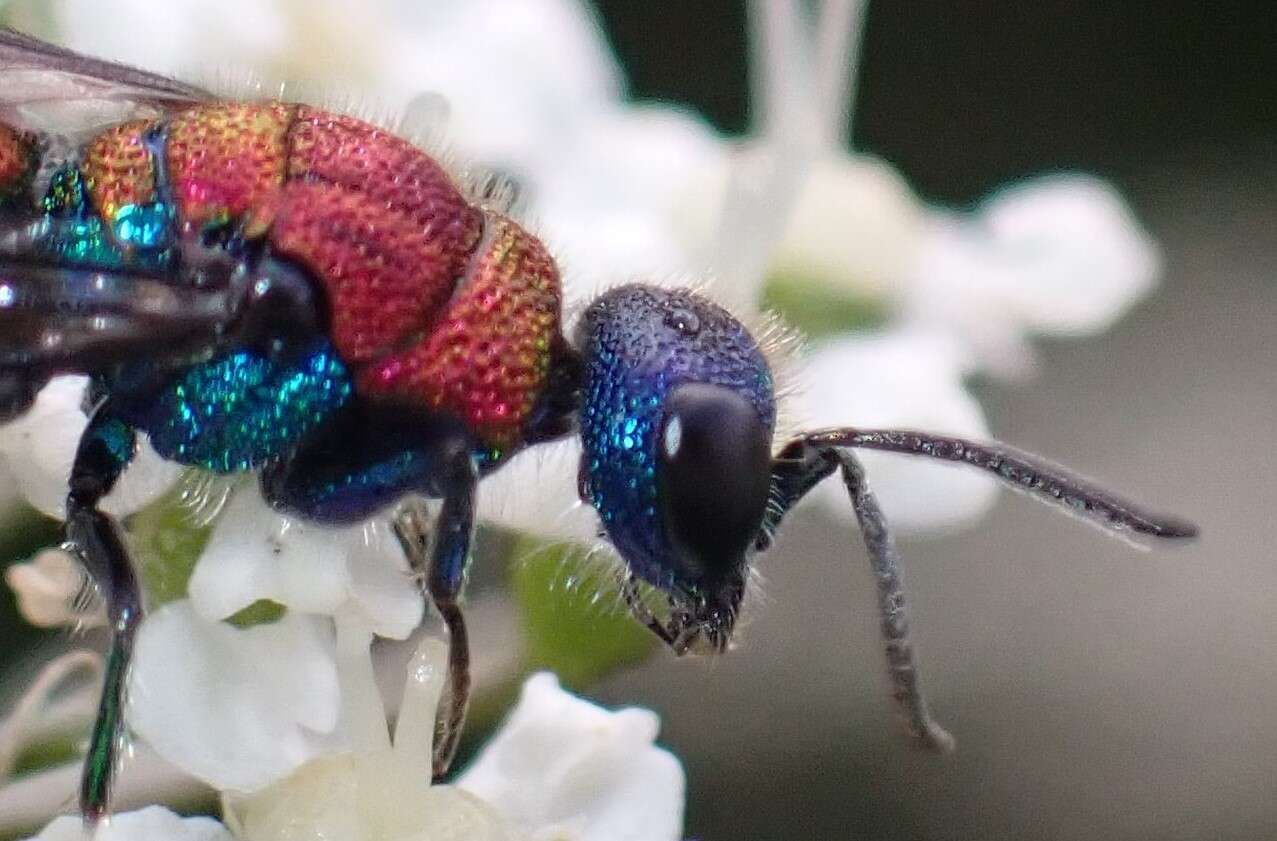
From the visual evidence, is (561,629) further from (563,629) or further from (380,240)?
(380,240)

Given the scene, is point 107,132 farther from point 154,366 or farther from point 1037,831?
point 1037,831

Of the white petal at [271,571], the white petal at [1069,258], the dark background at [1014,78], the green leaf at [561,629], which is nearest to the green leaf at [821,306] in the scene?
the white petal at [1069,258]

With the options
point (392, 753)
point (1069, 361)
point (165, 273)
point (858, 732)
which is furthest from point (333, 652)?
point (1069, 361)

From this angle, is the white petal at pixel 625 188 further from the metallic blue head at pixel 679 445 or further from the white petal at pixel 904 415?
the metallic blue head at pixel 679 445

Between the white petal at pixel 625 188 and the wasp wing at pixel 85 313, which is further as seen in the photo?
the white petal at pixel 625 188

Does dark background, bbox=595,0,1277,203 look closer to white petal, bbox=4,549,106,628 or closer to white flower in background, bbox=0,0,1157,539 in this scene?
white flower in background, bbox=0,0,1157,539

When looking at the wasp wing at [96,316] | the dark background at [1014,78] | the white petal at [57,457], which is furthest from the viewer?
the dark background at [1014,78]
